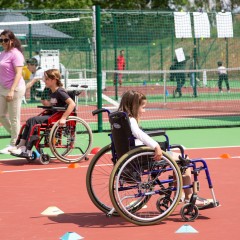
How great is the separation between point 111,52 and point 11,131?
11.7 m

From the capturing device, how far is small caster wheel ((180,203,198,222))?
21.9 feet

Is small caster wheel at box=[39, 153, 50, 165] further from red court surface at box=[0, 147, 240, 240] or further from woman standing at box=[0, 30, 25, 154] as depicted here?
woman standing at box=[0, 30, 25, 154]

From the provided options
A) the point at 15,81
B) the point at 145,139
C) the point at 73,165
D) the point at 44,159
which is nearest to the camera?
the point at 145,139

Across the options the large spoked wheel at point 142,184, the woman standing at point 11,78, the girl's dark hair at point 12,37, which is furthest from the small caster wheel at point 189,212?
the girl's dark hair at point 12,37

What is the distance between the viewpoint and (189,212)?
22.1 feet

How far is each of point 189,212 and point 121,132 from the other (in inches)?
35.9

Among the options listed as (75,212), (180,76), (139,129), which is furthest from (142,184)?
(180,76)

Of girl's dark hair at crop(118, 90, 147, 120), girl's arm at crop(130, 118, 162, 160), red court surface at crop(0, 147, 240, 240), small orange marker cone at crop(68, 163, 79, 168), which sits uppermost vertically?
girl's dark hair at crop(118, 90, 147, 120)

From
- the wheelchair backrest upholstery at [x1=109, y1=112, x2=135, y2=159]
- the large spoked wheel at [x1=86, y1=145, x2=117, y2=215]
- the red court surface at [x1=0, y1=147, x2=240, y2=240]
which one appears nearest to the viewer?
the red court surface at [x1=0, y1=147, x2=240, y2=240]

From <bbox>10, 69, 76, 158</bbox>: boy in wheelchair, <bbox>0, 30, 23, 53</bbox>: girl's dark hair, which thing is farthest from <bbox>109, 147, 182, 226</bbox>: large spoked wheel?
<bbox>0, 30, 23, 53</bbox>: girl's dark hair

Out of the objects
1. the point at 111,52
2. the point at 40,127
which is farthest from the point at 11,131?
the point at 111,52

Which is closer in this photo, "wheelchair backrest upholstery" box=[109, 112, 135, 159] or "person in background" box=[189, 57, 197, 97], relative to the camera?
"wheelchair backrest upholstery" box=[109, 112, 135, 159]

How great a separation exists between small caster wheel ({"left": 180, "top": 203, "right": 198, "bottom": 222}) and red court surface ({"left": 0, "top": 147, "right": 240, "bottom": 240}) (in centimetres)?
5

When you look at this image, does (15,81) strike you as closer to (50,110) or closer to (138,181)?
(50,110)
